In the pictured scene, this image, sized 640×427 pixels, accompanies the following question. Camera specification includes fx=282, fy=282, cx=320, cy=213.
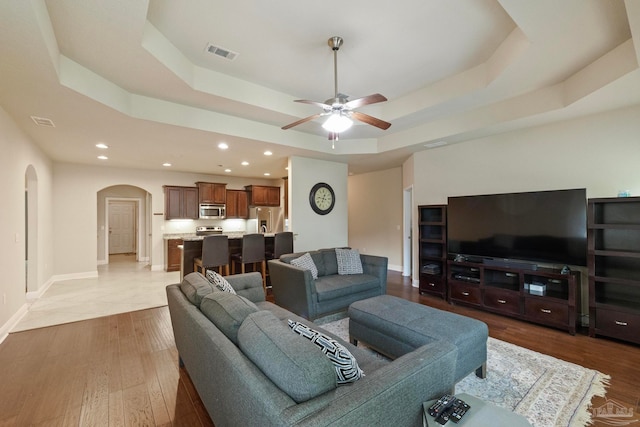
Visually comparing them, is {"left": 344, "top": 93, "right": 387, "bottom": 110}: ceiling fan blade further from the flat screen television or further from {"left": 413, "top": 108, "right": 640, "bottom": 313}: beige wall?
{"left": 413, "top": 108, "right": 640, "bottom": 313}: beige wall

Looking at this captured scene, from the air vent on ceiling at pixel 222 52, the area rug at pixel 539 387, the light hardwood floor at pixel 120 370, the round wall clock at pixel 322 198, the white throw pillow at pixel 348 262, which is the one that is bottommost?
the light hardwood floor at pixel 120 370

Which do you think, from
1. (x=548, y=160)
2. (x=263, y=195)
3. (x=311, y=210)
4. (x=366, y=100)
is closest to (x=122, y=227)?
(x=263, y=195)

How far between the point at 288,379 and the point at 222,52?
3.05m

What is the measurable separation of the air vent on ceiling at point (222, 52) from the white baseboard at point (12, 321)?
156 inches

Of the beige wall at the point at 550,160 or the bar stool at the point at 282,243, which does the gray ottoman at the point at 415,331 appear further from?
the bar stool at the point at 282,243

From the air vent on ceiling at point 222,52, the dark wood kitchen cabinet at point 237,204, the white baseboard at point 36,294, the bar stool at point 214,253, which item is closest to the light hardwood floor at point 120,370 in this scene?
the bar stool at point 214,253

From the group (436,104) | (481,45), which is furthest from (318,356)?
(436,104)

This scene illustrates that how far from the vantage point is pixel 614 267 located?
330 centimetres

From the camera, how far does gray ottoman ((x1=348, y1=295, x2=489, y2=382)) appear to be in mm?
2205

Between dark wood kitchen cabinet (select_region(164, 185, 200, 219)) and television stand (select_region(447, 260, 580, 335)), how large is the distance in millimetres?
6713

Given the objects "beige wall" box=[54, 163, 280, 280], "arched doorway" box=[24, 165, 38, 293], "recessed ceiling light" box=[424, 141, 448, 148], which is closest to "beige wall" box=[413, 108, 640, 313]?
"recessed ceiling light" box=[424, 141, 448, 148]

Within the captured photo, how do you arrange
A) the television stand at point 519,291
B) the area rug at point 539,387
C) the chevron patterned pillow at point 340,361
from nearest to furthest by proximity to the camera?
1. the chevron patterned pillow at point 340,361
2. the area rug at point 539,387
3. the television stand at point 519,291

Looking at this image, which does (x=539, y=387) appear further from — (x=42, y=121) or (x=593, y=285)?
(x=42, y=121)

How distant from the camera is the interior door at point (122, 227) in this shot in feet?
34.5
